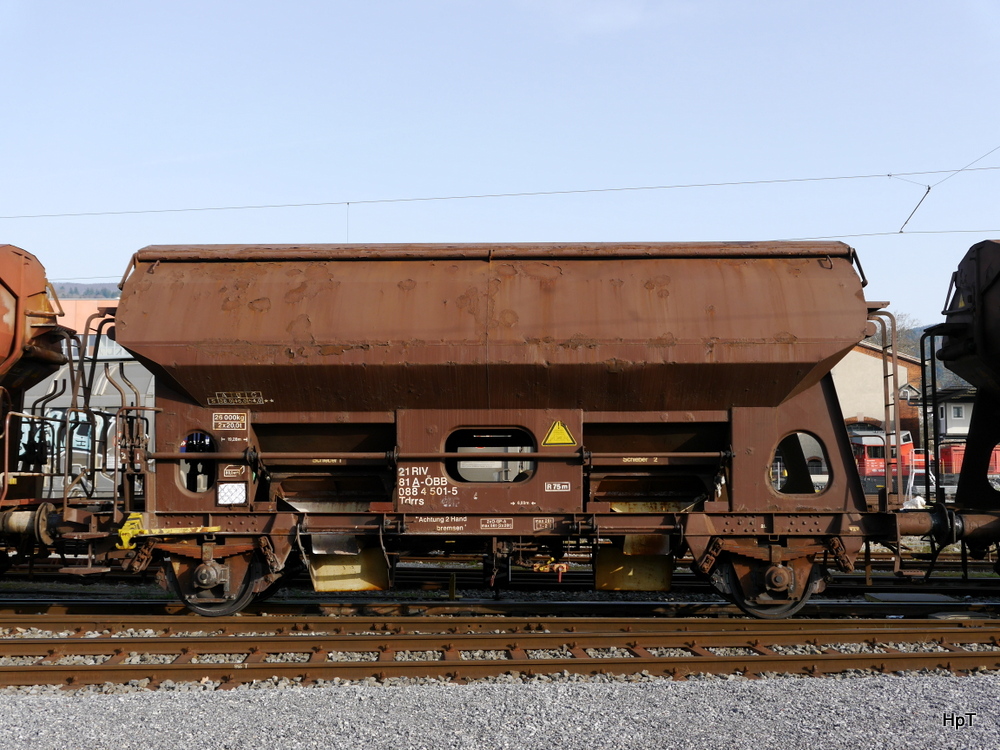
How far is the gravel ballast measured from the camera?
17.9 feet

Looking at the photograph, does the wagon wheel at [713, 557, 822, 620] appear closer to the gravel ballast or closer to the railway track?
the railway track

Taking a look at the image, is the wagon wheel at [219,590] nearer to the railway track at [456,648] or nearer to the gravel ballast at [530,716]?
the railway track at [456,648]

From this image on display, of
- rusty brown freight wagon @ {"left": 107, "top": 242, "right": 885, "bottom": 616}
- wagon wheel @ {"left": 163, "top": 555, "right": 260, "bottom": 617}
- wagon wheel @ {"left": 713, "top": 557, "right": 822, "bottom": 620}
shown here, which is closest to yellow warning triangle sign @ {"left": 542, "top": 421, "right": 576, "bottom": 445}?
rusty brown freight wagon @ {"left": 107, "top": 242, "right": 885, "bottom": 616}

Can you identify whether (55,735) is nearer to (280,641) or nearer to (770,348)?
(280,641)

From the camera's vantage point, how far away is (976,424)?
10.6 m

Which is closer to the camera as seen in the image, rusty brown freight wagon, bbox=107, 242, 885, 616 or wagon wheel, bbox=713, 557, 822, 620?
rusty brown freight wagon, bbox=107, 242, 885, 616

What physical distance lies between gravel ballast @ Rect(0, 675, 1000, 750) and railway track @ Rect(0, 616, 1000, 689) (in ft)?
1.40

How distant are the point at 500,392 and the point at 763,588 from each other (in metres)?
3.61

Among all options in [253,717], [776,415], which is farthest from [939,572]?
[253,717]

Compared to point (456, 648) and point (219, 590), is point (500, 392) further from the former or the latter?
point (219, 590)

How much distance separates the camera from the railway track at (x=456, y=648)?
7027mm

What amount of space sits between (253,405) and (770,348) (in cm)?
545

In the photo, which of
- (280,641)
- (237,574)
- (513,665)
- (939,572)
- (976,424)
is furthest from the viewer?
(939,572)

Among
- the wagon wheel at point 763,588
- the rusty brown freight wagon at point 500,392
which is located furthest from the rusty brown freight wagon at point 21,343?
the wagon wheel at point 763,588
